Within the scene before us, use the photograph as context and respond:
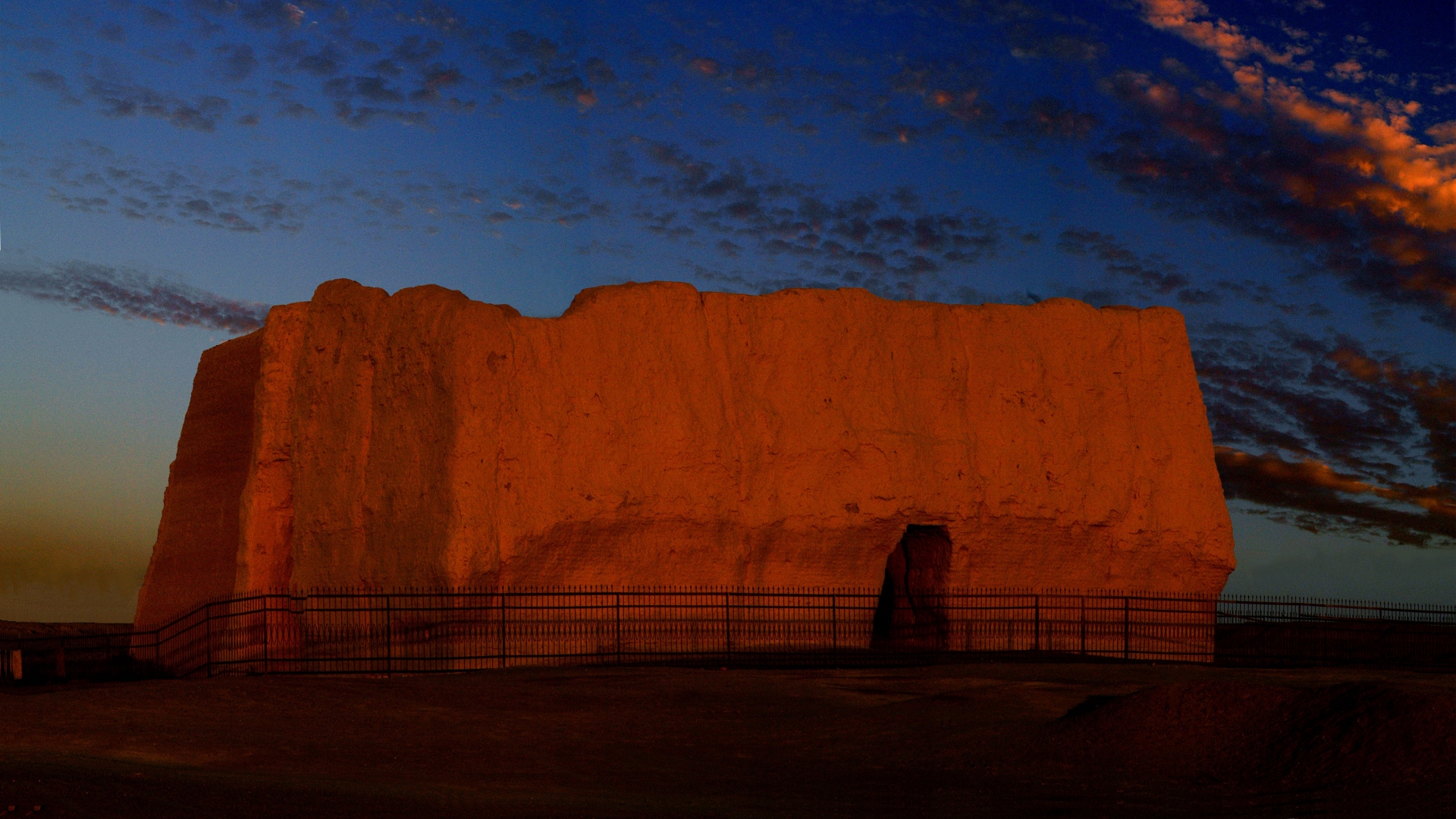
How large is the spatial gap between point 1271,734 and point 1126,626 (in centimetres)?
1258

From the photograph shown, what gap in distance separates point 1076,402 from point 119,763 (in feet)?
63.3

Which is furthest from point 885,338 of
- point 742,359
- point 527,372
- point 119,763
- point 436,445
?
point 119,763

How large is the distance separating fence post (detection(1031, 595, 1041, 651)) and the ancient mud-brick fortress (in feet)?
1.87

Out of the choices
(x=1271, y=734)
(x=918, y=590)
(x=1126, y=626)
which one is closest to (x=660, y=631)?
(x=918, y=590)

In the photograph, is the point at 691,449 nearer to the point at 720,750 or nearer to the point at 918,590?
the point at 918,590

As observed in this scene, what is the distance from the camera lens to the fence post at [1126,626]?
2425 cm

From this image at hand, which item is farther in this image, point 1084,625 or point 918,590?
point 918,590

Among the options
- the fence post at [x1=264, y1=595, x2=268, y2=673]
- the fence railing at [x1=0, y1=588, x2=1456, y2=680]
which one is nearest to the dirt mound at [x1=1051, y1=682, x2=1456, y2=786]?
the fence railing at [x1=0, y1=588, x2=1456, y2=680]

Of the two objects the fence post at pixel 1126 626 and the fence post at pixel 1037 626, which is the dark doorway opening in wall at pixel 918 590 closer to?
the fence post at pixel 1037 626

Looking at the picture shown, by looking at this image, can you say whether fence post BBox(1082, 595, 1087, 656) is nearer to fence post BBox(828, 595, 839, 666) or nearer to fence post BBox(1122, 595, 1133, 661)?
fence post BBox(1122, 595, 1133, 661)

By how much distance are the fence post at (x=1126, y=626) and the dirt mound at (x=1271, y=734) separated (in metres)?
10.9

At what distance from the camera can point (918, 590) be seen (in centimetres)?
2583

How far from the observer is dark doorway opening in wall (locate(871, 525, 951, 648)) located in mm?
24922

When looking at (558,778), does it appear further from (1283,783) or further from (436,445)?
(436,445)
